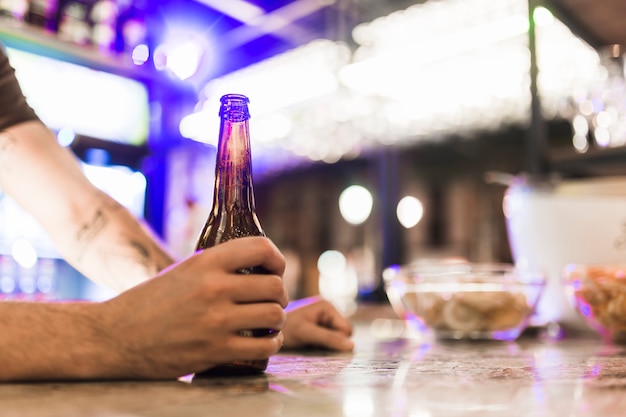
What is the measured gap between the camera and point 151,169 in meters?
2.70

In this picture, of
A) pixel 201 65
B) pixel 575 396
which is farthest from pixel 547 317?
pixel 201 65

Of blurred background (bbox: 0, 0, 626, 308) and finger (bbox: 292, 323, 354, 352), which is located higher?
blurred background (bbox: 0, 0, 626, 308)

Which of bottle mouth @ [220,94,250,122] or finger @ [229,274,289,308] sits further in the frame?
bottle mouth @ [220,94,250,122]

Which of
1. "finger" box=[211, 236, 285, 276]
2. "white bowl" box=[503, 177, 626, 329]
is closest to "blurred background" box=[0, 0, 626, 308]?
"white bowl" box=[503, 177, 626, 329]

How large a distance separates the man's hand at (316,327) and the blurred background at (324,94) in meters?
0.38

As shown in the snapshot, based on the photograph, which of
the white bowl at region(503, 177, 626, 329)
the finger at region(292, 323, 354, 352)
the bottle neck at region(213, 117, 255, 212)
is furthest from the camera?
the white bowl at region(503, 177, 626, 329)

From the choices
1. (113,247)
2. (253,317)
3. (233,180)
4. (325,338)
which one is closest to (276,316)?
(253,317)

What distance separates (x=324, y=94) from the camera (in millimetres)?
4301

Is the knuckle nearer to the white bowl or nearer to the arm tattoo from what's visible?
the arm tattoo

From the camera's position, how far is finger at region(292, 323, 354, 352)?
987mm

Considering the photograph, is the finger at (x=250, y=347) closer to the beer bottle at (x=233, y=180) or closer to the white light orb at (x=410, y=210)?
the beer bottle at (x=233, y=180)

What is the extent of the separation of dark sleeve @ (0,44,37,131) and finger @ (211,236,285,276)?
0.86 metres

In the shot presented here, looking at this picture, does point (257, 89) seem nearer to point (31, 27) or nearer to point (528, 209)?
point (31, 27)

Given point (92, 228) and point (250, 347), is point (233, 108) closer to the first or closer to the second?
point (250, 347)
